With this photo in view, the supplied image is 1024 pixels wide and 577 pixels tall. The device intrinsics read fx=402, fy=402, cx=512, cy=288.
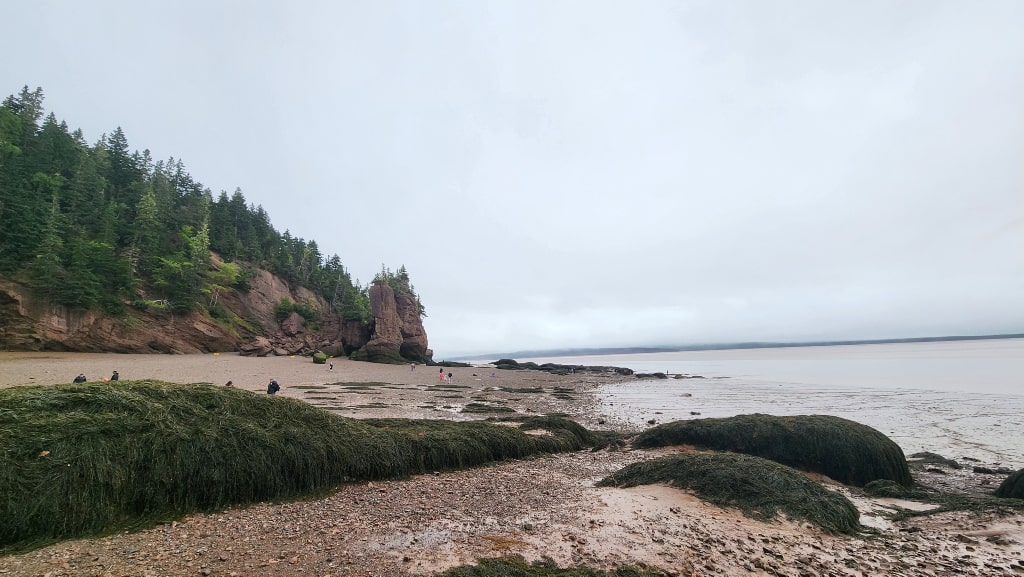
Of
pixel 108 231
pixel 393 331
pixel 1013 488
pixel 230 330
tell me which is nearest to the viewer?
pixel 1013 488

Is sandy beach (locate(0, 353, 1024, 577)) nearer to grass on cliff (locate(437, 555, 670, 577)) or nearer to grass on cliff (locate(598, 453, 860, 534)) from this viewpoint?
grass on cliff (locate(437, 555, 670, 577))

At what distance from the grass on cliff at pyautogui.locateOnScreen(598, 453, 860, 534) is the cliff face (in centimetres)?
4441

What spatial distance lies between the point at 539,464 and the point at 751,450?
701 centimetres

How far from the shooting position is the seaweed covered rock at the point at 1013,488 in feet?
28.1

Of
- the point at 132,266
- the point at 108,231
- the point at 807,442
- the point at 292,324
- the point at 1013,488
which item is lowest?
the point at 1013,488

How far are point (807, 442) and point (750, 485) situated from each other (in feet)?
19.3

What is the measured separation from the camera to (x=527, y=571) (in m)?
4.54

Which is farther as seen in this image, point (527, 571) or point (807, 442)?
point (807, 442)

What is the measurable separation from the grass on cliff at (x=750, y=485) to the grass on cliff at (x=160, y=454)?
14.9ft

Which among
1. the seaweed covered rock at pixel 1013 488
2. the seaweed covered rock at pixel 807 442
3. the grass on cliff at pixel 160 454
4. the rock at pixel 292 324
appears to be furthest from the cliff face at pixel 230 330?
the seaweed covered rock at pixel 1013 488

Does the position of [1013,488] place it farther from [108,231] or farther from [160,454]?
[108,231]

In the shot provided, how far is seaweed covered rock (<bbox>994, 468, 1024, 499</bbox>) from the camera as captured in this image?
856 cm

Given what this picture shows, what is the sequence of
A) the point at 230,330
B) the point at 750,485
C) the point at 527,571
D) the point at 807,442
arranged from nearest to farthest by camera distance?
1. the point at 527,571
2. the point at 750,485
3. the point at 807,442
4. the point at 230,330

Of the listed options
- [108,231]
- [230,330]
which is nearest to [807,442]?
[230,330]
